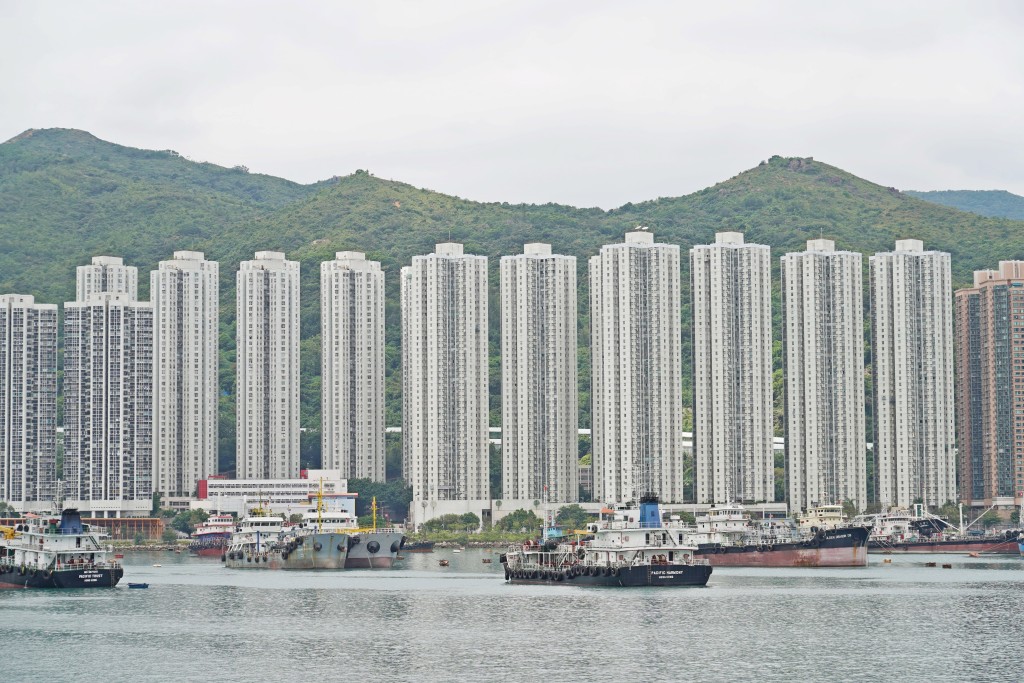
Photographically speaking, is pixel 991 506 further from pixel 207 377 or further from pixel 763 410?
pixel 207 377

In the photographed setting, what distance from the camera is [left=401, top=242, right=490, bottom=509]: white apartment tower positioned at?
178250 millimetres

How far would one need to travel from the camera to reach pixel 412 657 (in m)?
65.2

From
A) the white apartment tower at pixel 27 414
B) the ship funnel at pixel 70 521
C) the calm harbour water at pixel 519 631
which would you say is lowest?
the calm harbour water at pixel 519 631

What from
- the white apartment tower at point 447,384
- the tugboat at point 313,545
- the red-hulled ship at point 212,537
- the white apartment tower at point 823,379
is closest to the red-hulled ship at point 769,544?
the tugboat at point 313,545

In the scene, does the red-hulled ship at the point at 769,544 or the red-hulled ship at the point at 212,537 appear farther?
the red-hulled ship at the point at 212,537

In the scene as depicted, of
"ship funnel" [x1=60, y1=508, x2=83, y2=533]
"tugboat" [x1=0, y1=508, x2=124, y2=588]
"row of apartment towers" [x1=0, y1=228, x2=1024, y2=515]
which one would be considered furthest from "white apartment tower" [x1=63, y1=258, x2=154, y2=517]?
"ship funnel" [x1=60, y1=508, x2=83, y2=533]

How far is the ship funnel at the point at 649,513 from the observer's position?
92688 mm

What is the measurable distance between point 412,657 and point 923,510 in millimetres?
116583

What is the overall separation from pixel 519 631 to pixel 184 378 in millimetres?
122634

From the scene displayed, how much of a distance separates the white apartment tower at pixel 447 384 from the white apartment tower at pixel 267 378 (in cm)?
1815

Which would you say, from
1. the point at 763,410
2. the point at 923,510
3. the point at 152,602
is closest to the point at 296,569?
the point at 152,602

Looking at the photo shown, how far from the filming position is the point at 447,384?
178 meters

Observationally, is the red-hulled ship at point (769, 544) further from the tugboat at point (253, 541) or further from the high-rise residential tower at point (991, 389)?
the high-rise residential tower at point (991, 389)

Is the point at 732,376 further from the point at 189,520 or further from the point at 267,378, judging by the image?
the point at 189,520
